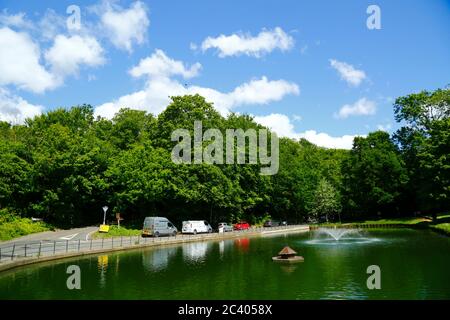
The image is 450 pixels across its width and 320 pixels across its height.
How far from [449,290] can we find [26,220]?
49.0 meters

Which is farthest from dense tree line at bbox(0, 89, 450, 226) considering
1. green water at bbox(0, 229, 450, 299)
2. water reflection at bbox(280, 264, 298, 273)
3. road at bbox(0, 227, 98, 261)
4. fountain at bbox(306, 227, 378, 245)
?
water reflection at bbox(280, 264, 298, 273)

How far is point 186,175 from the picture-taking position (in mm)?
64625

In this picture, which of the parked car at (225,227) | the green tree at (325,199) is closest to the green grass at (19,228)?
the parked car at (225,227)

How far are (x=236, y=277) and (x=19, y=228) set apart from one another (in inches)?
1327

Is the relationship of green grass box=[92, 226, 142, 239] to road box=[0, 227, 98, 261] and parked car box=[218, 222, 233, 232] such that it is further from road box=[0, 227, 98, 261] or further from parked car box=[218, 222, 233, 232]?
parked car box=[218, 222, 233, 232]

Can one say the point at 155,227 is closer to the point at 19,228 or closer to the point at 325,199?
the point at 19,228

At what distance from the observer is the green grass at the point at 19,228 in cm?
4562

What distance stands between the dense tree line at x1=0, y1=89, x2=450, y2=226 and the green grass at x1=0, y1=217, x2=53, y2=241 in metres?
3.05

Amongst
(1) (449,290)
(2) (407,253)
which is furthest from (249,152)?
(1) (449,290)

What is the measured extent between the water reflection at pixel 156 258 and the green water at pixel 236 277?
0.23 ft

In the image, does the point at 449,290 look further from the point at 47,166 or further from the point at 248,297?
the point at 47,166

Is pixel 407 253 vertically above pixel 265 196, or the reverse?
pixel 265 196

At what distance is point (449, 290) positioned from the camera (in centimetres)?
2089

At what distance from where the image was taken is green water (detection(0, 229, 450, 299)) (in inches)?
818
